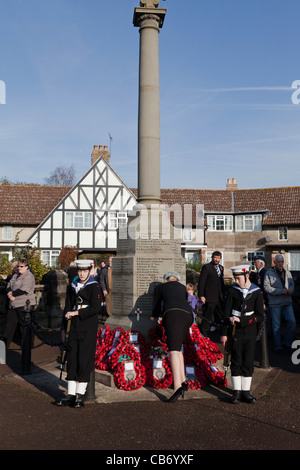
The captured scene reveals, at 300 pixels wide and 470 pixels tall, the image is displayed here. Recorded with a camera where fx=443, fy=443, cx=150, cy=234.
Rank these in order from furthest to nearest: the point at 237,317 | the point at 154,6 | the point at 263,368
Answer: the point at 154,6, the point at 263,368, the point at 237,317

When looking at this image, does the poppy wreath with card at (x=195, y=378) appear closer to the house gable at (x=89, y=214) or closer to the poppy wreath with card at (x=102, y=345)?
the poppy wreath with card at (x=102, y=345)

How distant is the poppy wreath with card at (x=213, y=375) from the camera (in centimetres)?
686

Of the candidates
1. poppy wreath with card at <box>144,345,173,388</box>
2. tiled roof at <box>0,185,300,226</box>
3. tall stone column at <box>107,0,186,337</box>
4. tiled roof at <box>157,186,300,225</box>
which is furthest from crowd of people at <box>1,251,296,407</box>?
tiled roof at <box>157,186,300,225</box>

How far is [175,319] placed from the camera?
632cm

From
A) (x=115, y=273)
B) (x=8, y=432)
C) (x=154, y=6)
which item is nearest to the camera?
(x=8, y=432)

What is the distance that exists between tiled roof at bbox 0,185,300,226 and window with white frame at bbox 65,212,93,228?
345cm

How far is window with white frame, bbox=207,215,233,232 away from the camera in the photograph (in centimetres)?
3844

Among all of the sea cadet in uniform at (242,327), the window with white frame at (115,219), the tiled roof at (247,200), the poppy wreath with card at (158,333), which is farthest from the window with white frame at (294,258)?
the sea cadet in uniform at (242,327)

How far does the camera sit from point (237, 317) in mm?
6098

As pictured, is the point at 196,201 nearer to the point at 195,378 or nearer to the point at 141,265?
the point at 141,265

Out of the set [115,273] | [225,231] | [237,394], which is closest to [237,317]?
[237,394]

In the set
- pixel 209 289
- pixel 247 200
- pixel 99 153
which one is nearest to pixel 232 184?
pixel 247 200

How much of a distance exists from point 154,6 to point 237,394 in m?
7.58

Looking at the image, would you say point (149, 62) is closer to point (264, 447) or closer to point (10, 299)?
point (10, 299)
